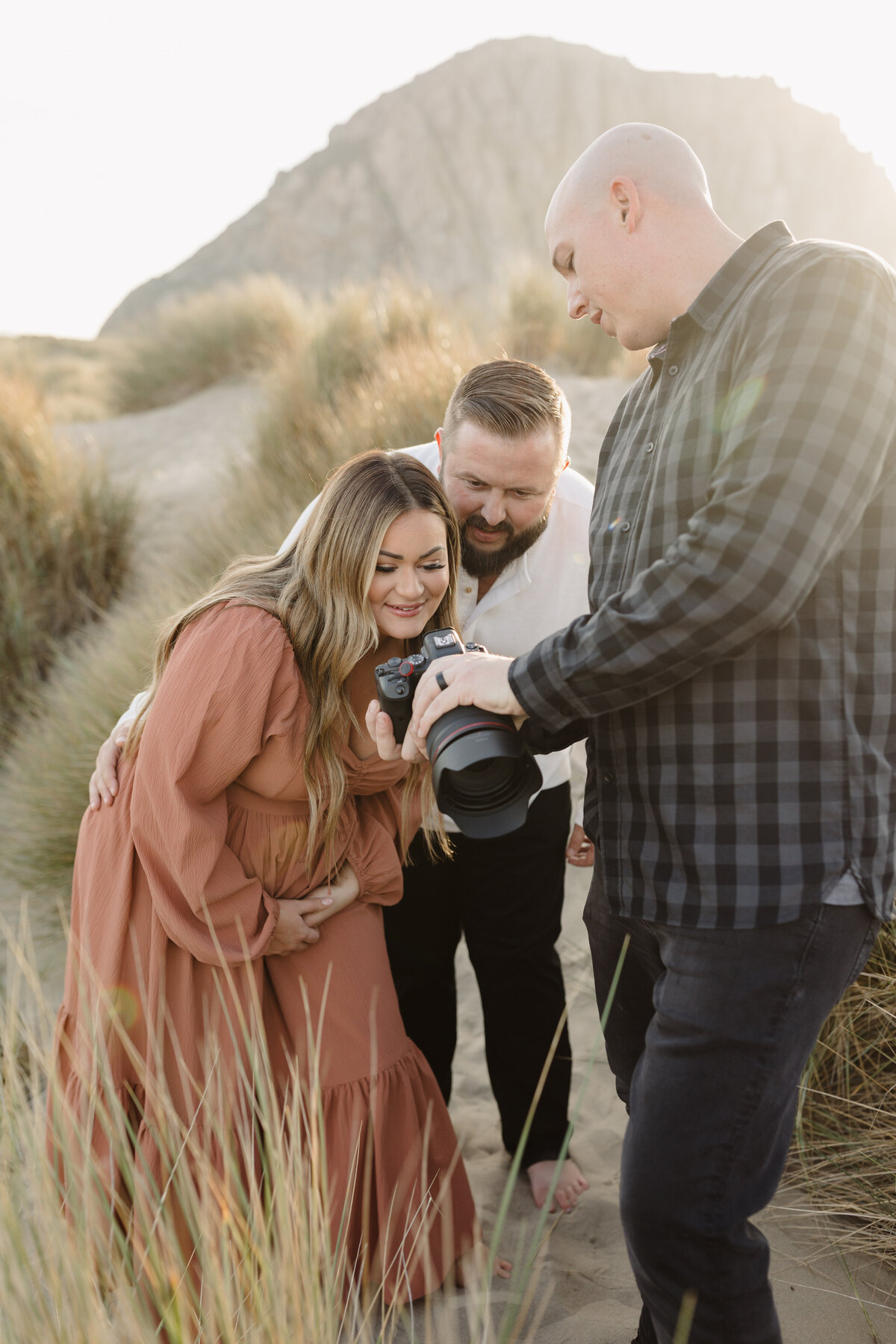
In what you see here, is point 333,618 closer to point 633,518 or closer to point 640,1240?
point 633,518

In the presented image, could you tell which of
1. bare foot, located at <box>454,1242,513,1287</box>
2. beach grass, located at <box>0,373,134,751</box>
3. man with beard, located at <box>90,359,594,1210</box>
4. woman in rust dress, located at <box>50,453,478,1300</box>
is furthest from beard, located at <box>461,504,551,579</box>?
beach grass, located at <box>0,373,134,751</box>

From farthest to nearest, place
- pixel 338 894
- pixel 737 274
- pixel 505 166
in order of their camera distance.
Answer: pixel 505 166 → pixel 338 894 → pixel 737 274

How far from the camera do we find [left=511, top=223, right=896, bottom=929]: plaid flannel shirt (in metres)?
1.05

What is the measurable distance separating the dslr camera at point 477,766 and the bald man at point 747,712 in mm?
49

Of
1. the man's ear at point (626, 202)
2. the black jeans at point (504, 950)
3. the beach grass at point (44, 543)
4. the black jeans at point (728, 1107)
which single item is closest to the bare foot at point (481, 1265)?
the black jeans at point (504, 950)

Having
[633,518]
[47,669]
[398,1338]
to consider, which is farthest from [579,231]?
[47,669]

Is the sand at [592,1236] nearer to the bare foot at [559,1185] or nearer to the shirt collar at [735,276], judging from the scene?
the bare foot at [559,1185]

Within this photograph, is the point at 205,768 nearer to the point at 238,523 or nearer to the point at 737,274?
the point at 737,274

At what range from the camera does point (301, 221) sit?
2833cm

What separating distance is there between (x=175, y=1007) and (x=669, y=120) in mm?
32801

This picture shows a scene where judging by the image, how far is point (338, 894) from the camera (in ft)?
6.68

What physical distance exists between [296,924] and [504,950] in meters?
0.74

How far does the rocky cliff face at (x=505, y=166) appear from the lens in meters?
25.9

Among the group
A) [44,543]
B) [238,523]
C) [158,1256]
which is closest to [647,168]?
[158,1256]
